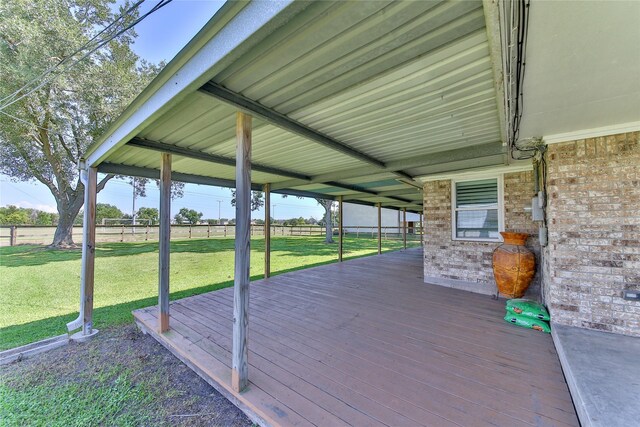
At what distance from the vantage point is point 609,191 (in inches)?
111

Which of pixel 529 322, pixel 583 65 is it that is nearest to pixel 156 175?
pixel 583 65

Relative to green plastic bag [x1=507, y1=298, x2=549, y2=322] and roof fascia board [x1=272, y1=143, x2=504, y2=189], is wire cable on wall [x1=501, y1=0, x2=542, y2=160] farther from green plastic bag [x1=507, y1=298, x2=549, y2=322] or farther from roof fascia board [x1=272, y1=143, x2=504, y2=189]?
green plastic bag [x1=507, y1=298, x2=549, y2=322]

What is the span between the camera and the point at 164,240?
11.1 ft

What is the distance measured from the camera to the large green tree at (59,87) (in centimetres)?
761

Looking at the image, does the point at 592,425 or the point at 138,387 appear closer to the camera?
the point at 592,425

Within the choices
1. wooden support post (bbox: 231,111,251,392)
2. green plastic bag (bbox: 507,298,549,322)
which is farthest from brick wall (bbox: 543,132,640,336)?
wooden support post (bbox: 231,111,251,392)

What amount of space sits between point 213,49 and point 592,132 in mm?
4016

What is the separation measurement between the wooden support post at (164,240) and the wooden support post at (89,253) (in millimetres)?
1102

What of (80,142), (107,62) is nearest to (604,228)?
(107,62)

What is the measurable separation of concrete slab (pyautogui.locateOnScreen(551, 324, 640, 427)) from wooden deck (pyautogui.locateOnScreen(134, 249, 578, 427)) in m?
0.16

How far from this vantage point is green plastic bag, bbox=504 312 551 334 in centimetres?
316

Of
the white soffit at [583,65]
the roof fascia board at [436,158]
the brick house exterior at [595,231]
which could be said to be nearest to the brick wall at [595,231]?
the brick house exterior at [595,231]

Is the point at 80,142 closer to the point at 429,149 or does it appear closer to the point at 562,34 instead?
the point at 429,149

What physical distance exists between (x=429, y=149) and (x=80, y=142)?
13.6 meters
